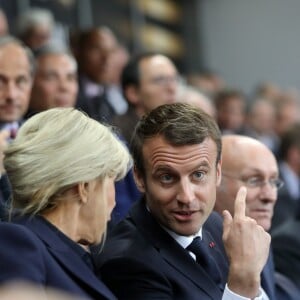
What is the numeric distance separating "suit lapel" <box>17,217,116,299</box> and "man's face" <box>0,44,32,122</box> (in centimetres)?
171

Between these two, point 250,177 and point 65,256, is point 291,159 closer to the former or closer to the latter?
point 250,177

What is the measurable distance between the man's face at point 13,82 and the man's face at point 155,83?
2.77ft

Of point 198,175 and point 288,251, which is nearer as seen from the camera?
point 198,175

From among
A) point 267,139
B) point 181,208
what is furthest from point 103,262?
point 267,139

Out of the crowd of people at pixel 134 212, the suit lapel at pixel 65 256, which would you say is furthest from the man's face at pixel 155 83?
the suit lapel at pixel 65 256

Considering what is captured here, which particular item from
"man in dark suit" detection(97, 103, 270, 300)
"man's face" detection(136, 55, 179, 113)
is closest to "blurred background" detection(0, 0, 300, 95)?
"man's face" detection(136, 55, 179, 113)

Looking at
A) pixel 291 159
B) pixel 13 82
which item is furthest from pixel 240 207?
pixel 291 159

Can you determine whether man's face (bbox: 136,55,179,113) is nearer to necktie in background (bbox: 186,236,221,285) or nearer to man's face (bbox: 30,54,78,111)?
man's face (bbox: 30,54,78,111)

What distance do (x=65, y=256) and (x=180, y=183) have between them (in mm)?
555

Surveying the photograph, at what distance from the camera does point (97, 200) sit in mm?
3111

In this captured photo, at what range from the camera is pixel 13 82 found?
4.86m

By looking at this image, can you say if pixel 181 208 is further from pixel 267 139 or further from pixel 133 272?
pixel 267 139

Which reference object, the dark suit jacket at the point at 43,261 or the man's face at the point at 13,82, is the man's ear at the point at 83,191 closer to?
the dark suit jacket at the point at 43,261

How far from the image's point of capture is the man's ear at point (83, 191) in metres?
3.05
